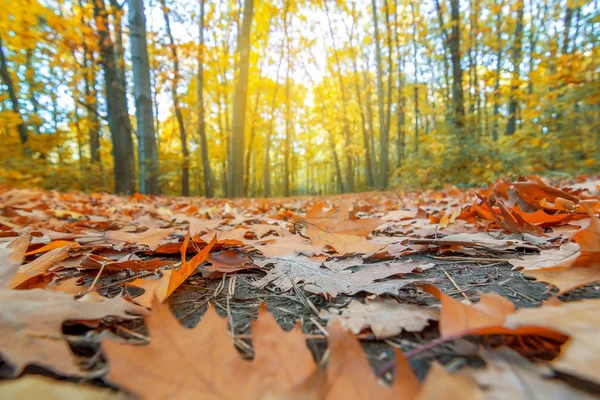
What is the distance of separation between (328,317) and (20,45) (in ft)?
27.0

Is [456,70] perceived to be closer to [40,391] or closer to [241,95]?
[241,95]

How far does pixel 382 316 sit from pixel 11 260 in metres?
0.85

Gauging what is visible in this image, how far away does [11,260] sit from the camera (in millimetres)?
708

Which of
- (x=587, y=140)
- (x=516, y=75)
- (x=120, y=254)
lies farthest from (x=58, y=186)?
(x=587, y=140)

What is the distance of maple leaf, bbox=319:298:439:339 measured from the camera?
1.88 ft

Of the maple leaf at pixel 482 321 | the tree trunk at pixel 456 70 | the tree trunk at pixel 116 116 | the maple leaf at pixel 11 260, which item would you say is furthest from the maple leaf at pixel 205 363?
the tree trunk at pixel 456 70

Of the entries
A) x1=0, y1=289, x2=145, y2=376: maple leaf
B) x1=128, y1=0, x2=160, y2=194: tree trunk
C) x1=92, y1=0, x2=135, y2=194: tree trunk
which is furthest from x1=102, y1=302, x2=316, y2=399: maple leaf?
x1=92, y1=0, x2=135, y2=194: tree trunk

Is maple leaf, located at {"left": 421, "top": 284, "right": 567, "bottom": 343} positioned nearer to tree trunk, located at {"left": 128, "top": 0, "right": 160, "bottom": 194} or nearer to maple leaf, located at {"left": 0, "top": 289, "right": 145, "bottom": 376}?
maple leaf, located at {"left": 0, "top": 289, "right": 145, "bottom": 376}

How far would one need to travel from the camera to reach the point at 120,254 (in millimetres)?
1171

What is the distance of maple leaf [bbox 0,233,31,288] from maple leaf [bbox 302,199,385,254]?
2.89ft

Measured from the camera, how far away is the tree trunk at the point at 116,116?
21.2 ft

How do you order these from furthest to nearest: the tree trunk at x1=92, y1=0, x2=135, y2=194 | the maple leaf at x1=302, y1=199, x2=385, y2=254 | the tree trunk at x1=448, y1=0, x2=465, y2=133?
the tree trunk at x1=448, y1=0, x2=465, y2=133 < the tree trunk at x1=92, y1=0, x2=135, y2=194 < the maple leaf at x1=302, y1=199, x2=385, y2=254

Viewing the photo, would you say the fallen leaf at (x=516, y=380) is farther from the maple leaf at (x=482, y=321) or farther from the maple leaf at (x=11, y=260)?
Result: the maple leaf at (x=11, y=260)

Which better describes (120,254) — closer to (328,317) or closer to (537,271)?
(328,317)
